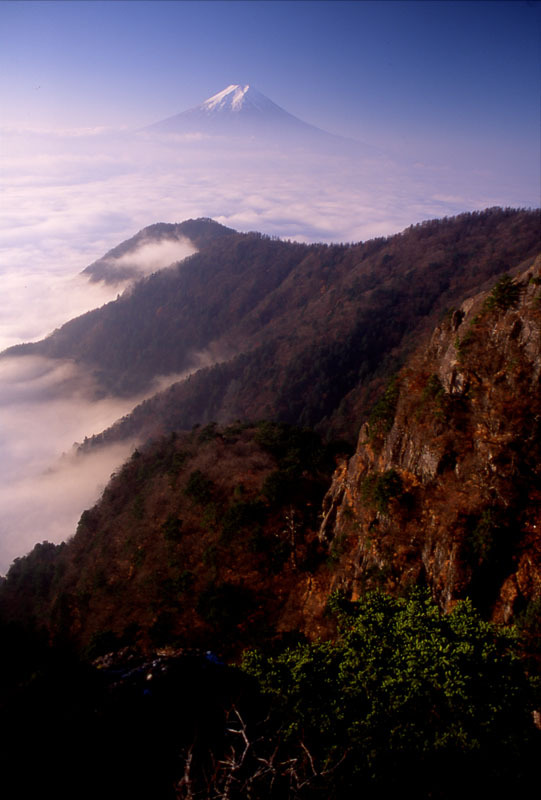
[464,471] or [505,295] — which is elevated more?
[505,295]

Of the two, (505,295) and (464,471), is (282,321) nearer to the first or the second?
(505,295)

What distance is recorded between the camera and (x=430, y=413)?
11961 mm

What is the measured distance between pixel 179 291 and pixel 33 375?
170 feet

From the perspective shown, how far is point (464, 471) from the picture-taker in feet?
34.8

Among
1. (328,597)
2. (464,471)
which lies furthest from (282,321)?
(464,471)

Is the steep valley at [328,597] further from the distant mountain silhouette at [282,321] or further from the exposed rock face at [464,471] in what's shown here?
the distant mountain silhouette at [282,321]

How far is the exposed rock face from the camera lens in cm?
927

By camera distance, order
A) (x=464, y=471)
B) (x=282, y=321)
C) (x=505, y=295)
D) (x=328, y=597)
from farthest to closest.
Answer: (x=282, y=321)
(x=328, y=597)
(x=505, y=295)
(x=464, y=471)

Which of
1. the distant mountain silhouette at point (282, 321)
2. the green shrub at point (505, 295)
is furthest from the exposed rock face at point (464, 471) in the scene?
the distant mountain silhouette at point (282, 321)

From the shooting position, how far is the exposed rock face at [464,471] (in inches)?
365

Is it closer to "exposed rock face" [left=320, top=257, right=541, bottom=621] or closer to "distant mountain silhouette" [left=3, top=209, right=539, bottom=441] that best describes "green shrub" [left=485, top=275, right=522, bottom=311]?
"exposed rock face" [left=320, top=257, right=541, bottom=621]

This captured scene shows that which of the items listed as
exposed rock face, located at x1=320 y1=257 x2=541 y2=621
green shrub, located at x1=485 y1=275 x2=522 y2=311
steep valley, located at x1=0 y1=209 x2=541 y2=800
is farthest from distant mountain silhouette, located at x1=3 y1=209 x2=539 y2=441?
green shrub, located at x1=485 y1=275 x2=522 y2=311

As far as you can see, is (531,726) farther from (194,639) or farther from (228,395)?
(228,395)

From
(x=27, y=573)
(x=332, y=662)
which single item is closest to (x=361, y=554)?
(x=332, y=662)
